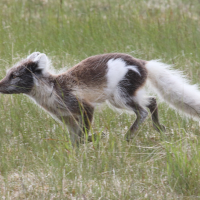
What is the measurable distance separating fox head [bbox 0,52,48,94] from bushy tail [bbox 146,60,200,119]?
1337 mm

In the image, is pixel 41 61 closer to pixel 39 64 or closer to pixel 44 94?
pixel 39 64

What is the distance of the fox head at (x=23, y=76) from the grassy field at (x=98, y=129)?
1.27 feet

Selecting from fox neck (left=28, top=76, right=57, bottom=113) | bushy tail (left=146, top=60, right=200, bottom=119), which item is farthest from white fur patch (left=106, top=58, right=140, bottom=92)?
fox neck (left=28, top=76, right=57, bottom=113)

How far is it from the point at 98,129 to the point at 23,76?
135cm

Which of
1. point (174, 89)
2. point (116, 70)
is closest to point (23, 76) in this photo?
point (116, 70)

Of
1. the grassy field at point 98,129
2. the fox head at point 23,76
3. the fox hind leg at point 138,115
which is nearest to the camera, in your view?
the grassy field at point 98,129

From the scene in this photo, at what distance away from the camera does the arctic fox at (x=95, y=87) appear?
4.59 metres

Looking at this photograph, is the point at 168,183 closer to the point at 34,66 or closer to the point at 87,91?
the point at 87,91

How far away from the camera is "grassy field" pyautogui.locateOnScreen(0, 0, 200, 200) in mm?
3221

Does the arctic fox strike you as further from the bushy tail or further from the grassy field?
the grassy field

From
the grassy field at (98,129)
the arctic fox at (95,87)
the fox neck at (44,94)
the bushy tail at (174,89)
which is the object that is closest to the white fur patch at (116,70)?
the arctic fox at (95,87)

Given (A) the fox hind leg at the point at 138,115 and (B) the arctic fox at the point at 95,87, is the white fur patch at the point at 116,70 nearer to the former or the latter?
(B) the arctic fox at the point at 95,87

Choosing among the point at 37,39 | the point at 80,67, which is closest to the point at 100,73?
the point at 80,67

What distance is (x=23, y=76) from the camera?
15.1 feet
